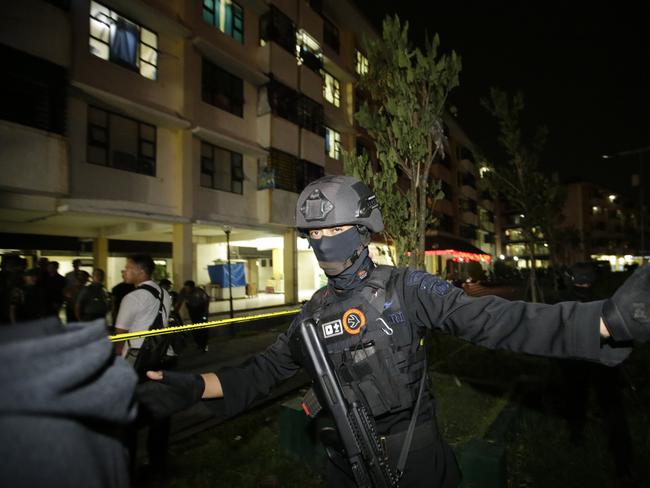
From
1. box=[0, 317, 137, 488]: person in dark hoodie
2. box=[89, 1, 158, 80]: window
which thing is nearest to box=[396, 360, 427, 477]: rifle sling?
box=[0, 317, 137, 488]: person in dark hoodie

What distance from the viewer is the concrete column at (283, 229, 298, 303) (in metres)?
17.9

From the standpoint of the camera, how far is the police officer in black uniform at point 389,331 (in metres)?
1.37

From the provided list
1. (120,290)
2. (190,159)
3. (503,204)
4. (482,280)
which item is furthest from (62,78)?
(503,204)

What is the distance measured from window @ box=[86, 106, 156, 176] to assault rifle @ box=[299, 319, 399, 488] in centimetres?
1183

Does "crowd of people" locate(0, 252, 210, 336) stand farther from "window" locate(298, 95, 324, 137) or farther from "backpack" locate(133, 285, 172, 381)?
"window" locate(298, 95, 324, 137)

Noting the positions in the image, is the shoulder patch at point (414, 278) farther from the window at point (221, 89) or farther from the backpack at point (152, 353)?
the window at point (221, 89)

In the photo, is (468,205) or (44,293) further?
(468,205)

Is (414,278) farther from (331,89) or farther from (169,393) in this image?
(331,89)

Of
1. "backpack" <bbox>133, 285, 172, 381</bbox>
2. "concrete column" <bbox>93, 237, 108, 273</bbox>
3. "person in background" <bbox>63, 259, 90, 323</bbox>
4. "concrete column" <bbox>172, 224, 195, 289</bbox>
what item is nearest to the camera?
"backpack" <bbox>133, 285, 172, 381</bbox>

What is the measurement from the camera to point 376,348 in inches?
75.9

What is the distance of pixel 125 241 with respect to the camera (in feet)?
52.0

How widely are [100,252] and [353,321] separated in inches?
623

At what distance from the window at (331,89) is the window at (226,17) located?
→ 5.87m

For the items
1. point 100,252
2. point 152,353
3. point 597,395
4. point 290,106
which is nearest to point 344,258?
point 152,353
